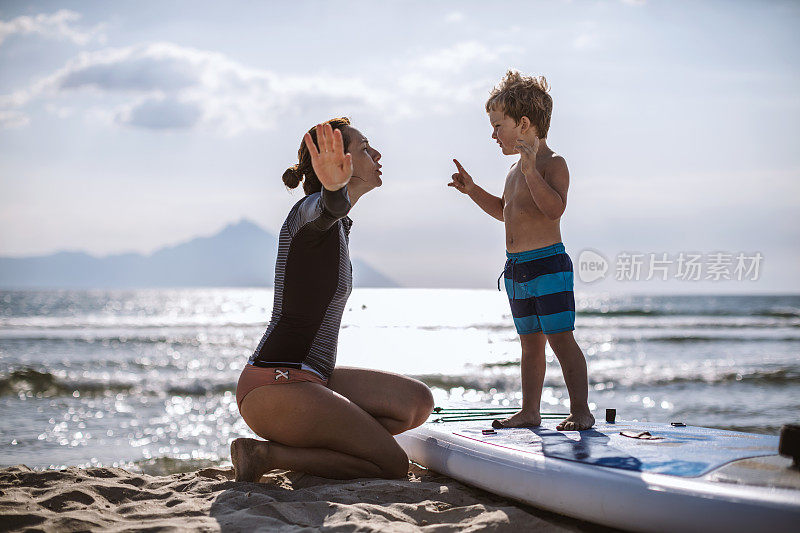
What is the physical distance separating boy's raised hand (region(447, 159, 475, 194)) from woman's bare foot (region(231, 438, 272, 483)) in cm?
204

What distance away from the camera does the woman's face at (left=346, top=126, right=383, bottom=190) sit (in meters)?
3.74

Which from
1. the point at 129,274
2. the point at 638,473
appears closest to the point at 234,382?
the point at 638,473

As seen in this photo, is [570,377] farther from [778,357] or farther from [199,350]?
[199,350]

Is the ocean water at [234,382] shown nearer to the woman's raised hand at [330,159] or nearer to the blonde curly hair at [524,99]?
the woman's raised hand at [330,159]

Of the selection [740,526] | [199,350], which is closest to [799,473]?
[740,526]

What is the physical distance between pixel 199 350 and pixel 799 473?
16.3 metres

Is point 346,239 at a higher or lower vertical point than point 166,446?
higher

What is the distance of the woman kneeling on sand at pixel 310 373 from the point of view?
3441mm

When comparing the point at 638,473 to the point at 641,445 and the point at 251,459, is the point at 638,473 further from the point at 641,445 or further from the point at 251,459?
the point at 251,459

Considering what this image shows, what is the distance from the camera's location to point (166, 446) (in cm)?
628

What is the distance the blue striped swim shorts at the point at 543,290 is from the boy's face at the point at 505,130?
0.63 meters

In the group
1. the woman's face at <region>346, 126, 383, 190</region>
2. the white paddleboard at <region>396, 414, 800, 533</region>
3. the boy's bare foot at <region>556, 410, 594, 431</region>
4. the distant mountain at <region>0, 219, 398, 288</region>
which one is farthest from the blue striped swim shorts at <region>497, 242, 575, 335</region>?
the distant mountain at <region>0, 219, 398, 288</region>

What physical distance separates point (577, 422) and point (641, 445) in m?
0.59

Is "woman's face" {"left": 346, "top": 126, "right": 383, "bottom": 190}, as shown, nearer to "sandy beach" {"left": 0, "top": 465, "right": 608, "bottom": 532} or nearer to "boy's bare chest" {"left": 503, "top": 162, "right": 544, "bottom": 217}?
"boy's bare chest" {"left": 503, "top": 162, "right": 544, "bottom": 217}
